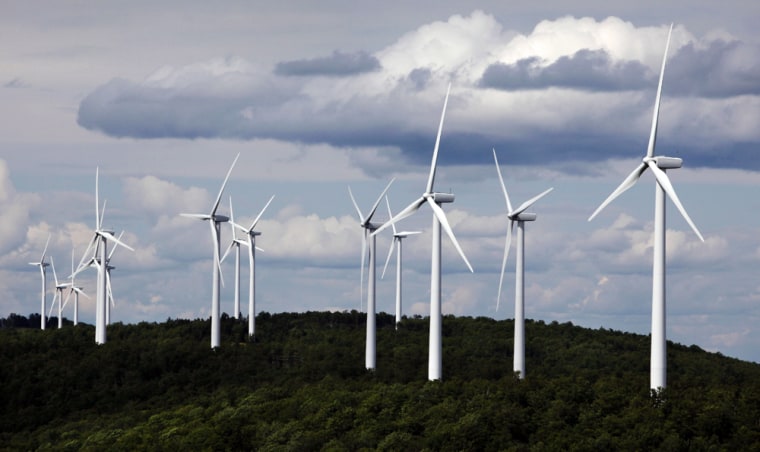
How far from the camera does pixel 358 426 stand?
116m

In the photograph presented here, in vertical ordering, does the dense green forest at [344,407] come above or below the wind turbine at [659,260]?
below

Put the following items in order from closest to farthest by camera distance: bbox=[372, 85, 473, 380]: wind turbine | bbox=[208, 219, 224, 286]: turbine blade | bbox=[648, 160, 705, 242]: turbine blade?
bbox=[648, 160, 705, 242]: turbine blade < bbox=[372, 85, 473, 380]: wind turbine < bbox=[208, 219, 224, 286]: turbine blade

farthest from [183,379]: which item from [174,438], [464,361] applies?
[174,438]

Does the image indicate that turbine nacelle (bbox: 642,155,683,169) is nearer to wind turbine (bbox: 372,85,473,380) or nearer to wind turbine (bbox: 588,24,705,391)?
wind turbine (bbox: 588,24,705,391)

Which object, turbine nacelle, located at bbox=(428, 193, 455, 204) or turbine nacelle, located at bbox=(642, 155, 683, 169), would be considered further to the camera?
turbine nacelle, located at bbox=(428, 193, 455, 204)

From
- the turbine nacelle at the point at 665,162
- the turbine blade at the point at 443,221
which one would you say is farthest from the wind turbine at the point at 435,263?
the turbine nacelle at the point at 665,162

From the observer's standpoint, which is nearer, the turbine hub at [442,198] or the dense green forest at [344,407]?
the dense green forest at [344,407]

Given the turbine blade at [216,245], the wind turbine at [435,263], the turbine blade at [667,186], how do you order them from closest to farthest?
the turbine blade at [667,186] → the wind turbine at [435,263] → the turbine blade at [216,245]

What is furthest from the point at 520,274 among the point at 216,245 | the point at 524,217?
the point at 216,245

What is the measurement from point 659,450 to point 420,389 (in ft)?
114

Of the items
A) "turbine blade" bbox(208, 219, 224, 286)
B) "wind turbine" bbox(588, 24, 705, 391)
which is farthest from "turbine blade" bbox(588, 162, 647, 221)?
"turbine blade" bbox(208, 219, 224, 286)

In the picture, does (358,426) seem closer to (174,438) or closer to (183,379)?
(174,438)

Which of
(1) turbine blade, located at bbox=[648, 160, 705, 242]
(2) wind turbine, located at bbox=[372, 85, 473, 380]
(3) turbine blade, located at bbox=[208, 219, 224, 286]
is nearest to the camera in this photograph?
(1) turbine blade, located at bbox=[648, 160, 705, 242]

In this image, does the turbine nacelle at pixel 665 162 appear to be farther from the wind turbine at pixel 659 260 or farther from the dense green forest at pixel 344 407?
the dense green forest at pixel 344 407
